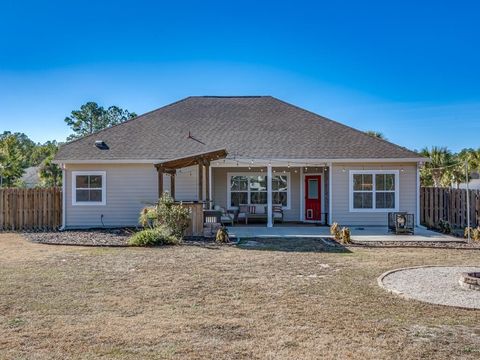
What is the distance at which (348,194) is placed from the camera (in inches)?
623

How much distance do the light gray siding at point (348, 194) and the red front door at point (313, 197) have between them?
5.54ft

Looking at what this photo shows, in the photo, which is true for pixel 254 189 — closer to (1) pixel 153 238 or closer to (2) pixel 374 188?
(2) pixel 374 188

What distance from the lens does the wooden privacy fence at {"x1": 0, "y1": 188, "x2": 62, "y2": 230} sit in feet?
52.6

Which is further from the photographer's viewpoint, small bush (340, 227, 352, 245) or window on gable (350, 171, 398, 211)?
window on gable (350, 171, 398, 211)

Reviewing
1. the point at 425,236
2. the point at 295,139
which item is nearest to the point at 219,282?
the point at 425,236

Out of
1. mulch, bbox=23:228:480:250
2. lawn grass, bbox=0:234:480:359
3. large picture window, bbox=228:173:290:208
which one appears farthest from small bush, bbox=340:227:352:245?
large picture window, bbox=228:173:290:208

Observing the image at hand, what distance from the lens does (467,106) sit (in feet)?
80.4

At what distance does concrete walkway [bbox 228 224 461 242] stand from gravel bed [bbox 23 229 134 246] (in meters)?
3.80

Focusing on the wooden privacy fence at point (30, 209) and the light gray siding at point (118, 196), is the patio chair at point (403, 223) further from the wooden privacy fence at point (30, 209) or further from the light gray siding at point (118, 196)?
the wooden privacy fence at point (30, 209)

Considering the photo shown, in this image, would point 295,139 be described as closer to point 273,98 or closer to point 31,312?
point 273,98

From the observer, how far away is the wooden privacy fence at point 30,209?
1605 centimetres

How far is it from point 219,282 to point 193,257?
8.58 feet

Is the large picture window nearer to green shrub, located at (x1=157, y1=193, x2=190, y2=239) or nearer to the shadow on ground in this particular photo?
green shrub, located at (x1=157, y1=193, x2=190, y2=239)

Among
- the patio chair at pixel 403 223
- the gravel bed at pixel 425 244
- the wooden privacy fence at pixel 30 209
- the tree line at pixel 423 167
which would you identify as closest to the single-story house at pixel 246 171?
the wooden privacy fence at pixel 30 209
